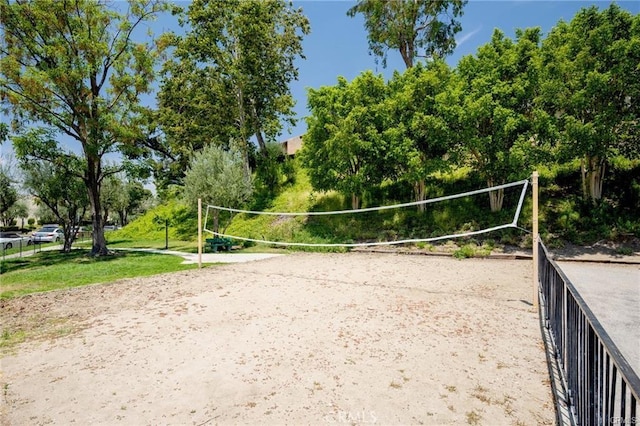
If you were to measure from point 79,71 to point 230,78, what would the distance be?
11.3m

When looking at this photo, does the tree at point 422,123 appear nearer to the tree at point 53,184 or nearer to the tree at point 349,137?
the tree at point 349,137

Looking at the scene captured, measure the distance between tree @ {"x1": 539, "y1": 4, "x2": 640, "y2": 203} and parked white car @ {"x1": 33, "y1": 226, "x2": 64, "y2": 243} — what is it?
35716mm

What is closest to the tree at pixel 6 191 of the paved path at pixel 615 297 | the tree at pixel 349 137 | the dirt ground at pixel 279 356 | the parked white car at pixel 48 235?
the parked white car at pixel 48 235

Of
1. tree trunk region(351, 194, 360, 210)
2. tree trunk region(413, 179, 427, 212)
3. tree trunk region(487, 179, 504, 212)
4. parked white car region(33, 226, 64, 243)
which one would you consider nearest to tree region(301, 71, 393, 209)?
tree trunk region(351, 194, 360, 210)

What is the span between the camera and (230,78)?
25203 mm

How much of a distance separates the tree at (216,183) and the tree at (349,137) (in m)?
4.36

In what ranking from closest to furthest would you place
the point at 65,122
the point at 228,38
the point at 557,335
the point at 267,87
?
the point at 557,335
the point at 65,122
the point at 228,38
the point at 267,87

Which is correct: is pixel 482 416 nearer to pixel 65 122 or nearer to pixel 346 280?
pixel 346 280

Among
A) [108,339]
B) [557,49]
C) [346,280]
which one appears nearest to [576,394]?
[108,339]

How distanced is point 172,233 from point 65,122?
44.3ft

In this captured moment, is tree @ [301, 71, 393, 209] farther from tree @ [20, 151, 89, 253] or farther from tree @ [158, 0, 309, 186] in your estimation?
tree @ [20, 151, 89, 253]

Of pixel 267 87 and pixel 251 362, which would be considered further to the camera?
pixel 267 87

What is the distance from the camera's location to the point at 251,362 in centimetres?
452

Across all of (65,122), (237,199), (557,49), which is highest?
(557,49)
